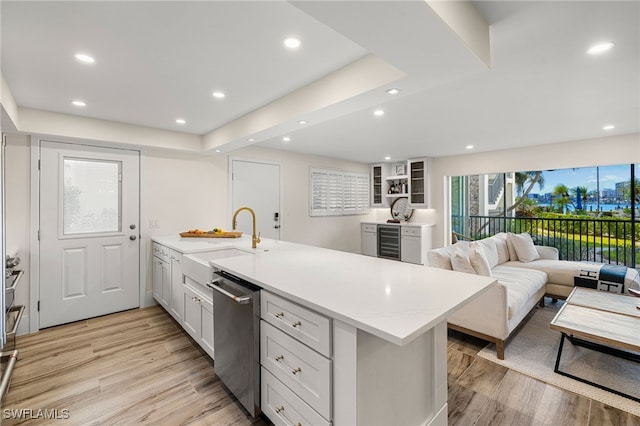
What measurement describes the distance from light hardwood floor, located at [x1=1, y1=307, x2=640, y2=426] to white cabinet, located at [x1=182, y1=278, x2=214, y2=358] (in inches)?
7.8

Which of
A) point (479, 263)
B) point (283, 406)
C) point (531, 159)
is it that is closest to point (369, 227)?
point (531, 159)

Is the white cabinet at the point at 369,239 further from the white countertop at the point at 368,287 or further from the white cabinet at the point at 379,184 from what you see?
the white countertop at the point at 368,287

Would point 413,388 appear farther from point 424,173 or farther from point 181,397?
point 424,173

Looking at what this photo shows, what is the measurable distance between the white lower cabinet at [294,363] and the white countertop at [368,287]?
0.09 m

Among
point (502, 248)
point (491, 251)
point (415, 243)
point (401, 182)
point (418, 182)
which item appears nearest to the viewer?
point (491, 251)

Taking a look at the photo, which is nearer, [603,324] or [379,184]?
[603,324]

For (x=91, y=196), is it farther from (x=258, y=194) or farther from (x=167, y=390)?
(x=167, y=390)

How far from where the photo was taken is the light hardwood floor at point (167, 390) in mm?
1802

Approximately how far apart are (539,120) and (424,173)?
267cm

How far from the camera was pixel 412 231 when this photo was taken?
19.7 ft

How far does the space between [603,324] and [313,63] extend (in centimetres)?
293

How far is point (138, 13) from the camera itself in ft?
4.91

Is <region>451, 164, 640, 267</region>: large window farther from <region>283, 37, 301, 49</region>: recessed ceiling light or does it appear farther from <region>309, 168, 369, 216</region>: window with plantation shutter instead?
<region>283, 37, 301, 49</region>: recessed ceiling light

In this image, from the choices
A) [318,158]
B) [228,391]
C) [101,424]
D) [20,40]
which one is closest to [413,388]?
Result: [228,391]
